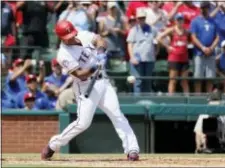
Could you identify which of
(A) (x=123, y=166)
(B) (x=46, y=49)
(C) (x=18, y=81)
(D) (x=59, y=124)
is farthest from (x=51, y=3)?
(A) (x=123, y=166)

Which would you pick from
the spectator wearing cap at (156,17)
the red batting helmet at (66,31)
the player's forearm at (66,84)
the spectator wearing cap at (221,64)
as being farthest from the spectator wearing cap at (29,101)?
the red batting helmet at (66,31)

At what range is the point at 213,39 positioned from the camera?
14250 mm

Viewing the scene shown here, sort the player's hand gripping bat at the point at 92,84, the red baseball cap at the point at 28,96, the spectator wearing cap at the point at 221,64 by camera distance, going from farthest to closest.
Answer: the spectator wearing cap at the point at 221,64 → the red baseball cap at the point at 28,96 → the player's hand gripping bat at the point at 92,84

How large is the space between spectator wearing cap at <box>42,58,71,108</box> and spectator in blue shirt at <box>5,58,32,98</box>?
42 cm

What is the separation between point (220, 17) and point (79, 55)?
5.67 metres

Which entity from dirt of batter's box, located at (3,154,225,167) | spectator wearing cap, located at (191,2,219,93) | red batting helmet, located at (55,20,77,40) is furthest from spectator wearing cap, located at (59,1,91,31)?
red batting helmet, located at (55,20,77,40)

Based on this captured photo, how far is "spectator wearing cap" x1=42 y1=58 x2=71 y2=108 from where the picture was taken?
45.4 feet

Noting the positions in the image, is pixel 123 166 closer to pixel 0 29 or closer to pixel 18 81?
pixel 18 81

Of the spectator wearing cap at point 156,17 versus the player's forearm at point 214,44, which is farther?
the spectator wearing cap at point 156,17

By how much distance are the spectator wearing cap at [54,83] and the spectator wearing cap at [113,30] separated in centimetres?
121

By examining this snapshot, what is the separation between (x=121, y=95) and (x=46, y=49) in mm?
1964

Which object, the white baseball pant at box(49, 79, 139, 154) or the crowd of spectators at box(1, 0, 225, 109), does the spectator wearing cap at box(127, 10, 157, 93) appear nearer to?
the crowd of spectators at box(1, 0, 225, 109)

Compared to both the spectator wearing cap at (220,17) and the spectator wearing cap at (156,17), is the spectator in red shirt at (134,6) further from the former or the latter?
the spectator wearing cap at (220,17)

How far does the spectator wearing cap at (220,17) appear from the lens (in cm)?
1458
